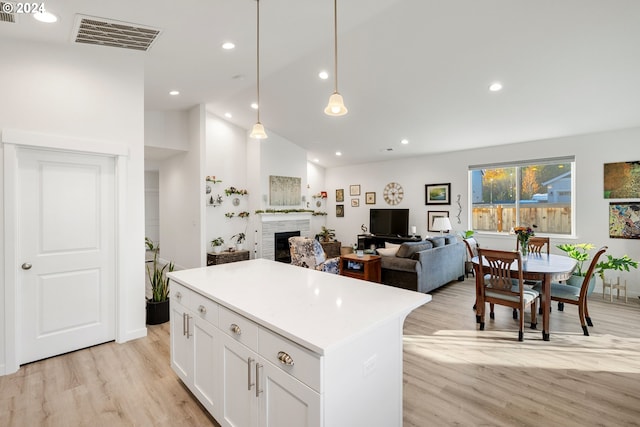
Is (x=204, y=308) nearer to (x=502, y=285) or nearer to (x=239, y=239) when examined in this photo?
(x=502, y=285)

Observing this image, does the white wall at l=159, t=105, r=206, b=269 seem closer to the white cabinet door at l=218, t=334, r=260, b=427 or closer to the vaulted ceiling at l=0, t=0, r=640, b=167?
the vaulted ceiling at l=0, t=0, r=640, b=167

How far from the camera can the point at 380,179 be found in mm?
7992

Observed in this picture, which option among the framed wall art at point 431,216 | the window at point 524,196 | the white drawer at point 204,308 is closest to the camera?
the white drawer at point 204,308

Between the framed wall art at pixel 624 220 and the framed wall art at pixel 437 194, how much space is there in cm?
262

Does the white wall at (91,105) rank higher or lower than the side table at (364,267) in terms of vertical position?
higher

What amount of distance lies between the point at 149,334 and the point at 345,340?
3.11 m

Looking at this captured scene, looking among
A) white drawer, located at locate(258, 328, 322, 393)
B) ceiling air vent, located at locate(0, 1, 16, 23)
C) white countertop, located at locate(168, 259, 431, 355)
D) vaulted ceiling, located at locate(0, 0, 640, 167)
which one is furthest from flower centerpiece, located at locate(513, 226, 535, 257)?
ceiling air vent, located at locate(0, 1, 16, 23)

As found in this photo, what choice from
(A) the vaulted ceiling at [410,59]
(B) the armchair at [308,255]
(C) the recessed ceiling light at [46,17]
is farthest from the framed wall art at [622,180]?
(C) the recessed ceiling light at [46,17]

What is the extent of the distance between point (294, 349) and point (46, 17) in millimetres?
3321

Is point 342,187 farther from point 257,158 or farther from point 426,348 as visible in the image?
point 426,348

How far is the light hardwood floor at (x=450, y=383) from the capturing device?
2.07 metres

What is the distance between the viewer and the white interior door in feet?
9.17

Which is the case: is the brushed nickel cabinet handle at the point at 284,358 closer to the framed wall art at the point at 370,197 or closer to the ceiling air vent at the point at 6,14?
the ceiling air vent at the point at 6,14

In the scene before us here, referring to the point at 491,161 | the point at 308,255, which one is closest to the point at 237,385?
the point at 308,255
